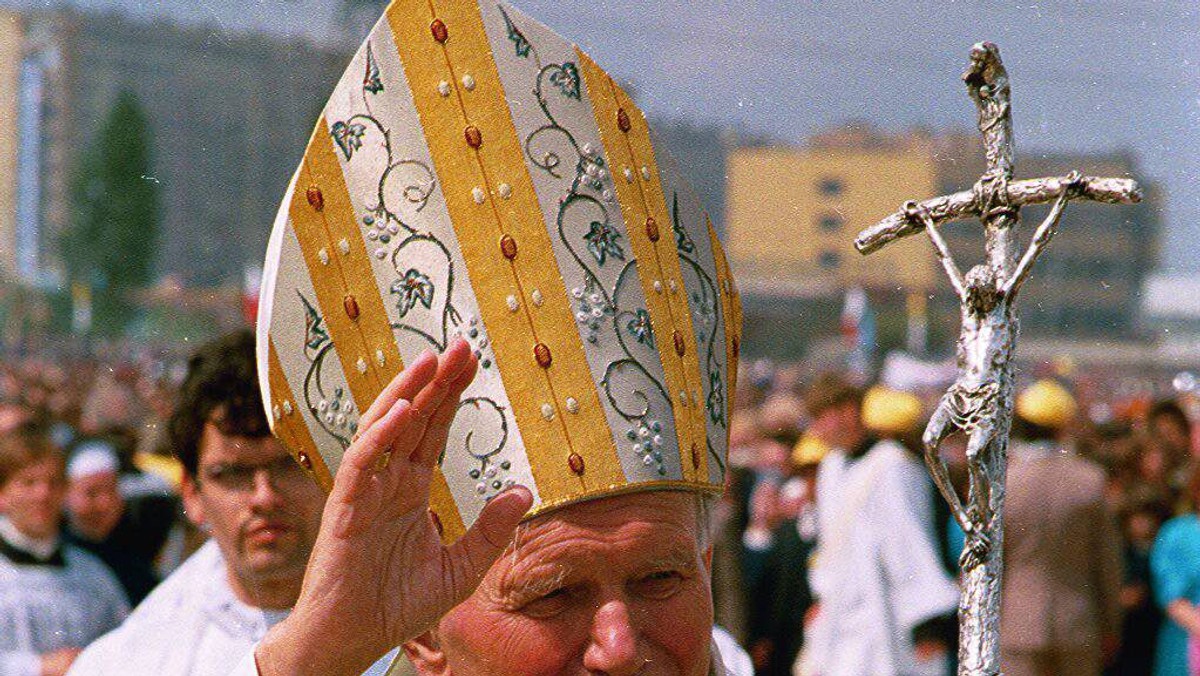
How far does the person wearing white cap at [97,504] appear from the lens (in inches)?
284

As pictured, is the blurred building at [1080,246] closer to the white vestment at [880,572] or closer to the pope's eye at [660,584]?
the pope's eye at [660,584]

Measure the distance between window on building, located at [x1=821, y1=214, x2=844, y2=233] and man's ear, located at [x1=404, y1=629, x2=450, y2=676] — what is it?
2.63ft

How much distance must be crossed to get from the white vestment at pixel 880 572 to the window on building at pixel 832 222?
170 inches

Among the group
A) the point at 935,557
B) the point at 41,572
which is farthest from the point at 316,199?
the point at 935,557

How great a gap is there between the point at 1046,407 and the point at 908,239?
16.9 ft

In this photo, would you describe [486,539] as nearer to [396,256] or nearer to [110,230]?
[396,256]

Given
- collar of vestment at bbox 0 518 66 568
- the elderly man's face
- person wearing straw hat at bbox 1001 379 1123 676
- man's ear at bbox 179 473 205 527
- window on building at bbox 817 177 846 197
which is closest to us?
the elderly man's face

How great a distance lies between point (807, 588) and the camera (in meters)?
8.07

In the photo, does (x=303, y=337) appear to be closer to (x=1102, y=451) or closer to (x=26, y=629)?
(x=26, y=629)

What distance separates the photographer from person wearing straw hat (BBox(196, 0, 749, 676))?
2416 millimetres

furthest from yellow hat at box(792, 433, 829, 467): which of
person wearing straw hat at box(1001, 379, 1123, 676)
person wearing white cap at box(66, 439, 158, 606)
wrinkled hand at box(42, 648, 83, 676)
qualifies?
wrinkled hand at box(42, 648, 83, 676)

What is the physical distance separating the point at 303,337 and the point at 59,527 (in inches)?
181

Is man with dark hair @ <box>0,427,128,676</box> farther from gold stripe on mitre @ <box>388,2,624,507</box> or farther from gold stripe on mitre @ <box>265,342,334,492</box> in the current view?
gold stripe on mitre @ <box>388,2,624,507</box>

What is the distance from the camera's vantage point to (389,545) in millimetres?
1988
